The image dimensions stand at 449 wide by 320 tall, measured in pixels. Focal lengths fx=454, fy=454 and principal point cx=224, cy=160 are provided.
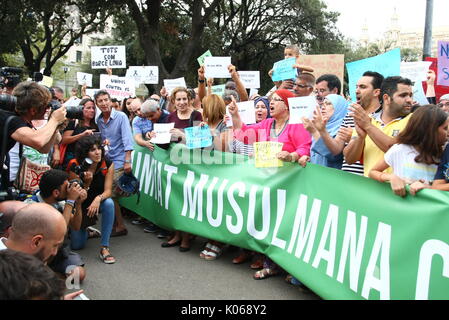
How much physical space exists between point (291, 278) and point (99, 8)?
18.6 metres

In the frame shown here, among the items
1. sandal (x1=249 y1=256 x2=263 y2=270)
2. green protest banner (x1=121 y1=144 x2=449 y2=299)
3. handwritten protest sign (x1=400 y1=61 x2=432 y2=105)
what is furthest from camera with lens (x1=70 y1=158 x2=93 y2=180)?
handwritten protest sign (x1=400 y1=61 x2=432 y2=105)

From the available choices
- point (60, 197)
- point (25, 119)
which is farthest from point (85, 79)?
point (25, 119)

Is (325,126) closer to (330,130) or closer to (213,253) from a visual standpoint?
(330,130)

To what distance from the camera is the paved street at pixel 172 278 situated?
4098 millimetres

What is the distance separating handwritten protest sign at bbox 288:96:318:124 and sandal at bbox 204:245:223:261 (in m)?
1.91

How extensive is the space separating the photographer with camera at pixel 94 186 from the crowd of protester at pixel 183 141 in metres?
0.01

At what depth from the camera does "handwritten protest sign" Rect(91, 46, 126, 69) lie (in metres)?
8.63

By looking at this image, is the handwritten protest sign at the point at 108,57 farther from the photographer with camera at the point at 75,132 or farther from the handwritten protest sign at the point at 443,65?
the handwritten protest sign at the point at 443,65

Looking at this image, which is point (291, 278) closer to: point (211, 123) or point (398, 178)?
point (398, 178)

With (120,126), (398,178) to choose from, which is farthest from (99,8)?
(398,178)

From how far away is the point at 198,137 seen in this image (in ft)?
17.1

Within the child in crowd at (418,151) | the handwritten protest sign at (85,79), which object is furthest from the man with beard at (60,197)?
the handwritten protest sign at (85,79)

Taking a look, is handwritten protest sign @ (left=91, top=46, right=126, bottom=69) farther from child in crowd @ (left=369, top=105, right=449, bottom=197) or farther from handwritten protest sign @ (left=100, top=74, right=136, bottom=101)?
child in crowd @ (left=369, top=105, right=449, bottom=197)

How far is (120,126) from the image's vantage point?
638 cm
